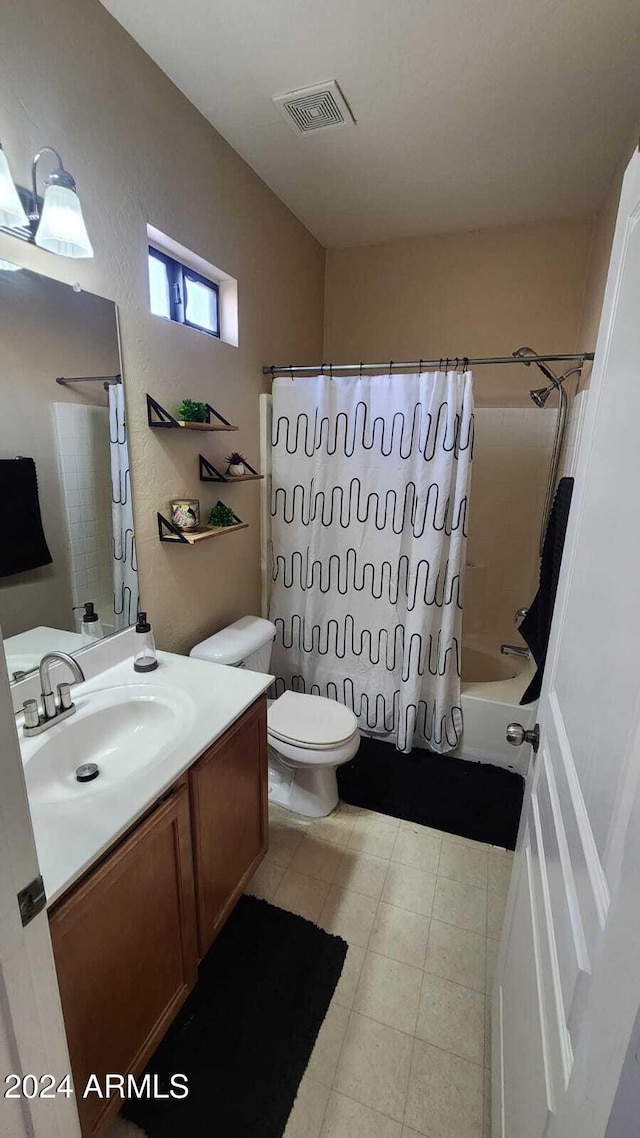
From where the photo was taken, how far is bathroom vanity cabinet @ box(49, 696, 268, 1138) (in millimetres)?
873

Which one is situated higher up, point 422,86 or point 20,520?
point 422,86

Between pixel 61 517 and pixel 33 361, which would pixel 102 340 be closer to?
pixel 33 361

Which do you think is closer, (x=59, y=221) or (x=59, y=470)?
(x=59, y=221)

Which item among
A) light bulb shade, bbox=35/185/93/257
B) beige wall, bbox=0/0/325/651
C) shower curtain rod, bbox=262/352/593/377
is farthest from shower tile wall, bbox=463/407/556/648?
light bulb shade, bbox=35/185/93/257

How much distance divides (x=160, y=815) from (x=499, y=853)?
56.6 inches

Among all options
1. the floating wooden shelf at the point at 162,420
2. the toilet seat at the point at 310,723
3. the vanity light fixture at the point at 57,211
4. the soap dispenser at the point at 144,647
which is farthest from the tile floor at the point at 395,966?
the vanity light fixture at the point at 57,211

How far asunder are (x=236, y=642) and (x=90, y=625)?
25.2 inches

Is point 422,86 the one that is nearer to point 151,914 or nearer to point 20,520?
point 20,520

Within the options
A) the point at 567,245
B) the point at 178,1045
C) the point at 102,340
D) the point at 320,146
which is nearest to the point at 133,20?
the point at 320,146

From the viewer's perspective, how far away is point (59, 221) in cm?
111

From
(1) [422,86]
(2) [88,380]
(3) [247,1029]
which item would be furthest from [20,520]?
(1) [422,86]

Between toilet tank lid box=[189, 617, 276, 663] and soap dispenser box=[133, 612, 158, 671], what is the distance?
251 mm

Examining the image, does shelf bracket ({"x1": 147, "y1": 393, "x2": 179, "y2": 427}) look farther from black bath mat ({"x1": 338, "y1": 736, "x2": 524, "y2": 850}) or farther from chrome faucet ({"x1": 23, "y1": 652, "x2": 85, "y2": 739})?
black bath mat ({"x1": 338, "y1": 736, "x2": 524, "y2": 850})

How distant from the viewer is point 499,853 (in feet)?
5.98
